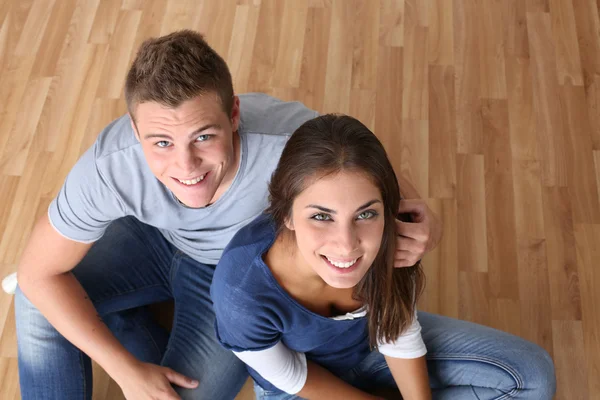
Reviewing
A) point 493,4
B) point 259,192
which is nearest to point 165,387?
point 259,192

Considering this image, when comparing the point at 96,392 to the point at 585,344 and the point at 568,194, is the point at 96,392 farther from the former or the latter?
the point at 568,194

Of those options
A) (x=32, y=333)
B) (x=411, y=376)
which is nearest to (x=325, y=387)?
(x=411, y=376)

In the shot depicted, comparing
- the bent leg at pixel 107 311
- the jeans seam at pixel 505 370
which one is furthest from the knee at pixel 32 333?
the jeans seam at pixel 505 370

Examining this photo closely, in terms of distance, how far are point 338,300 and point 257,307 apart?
0.65 ft

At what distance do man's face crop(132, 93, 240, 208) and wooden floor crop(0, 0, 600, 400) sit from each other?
692 mm

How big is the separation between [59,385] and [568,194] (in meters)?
1.52

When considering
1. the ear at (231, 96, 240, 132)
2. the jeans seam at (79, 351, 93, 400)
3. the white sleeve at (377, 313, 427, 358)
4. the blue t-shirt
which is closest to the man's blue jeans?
the jeans seam at (79, 351, 93, 400)

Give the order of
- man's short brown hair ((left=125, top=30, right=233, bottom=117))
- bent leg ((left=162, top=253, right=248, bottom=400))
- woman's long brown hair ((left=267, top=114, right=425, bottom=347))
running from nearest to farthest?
woman's long brown hair ((left=267, top=114, right=425, bottom=347)) → man's short brown hair ((left=125, top=30, right=233, bottom=117)) → bent leg ((left=162, top=253, right=248, bottom=400))

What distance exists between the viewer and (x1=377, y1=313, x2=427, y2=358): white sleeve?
60.3 inches

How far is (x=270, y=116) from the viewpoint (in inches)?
64.5

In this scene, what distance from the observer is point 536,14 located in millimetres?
2600

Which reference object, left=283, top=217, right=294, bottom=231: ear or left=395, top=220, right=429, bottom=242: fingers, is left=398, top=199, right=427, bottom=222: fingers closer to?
left=395, top=220, right=429, bottom=242: fingers

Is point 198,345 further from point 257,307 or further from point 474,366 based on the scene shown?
point 474,366

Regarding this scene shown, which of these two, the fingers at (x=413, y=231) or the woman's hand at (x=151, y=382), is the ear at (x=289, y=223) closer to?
the fingers at (x=413, y=231)
